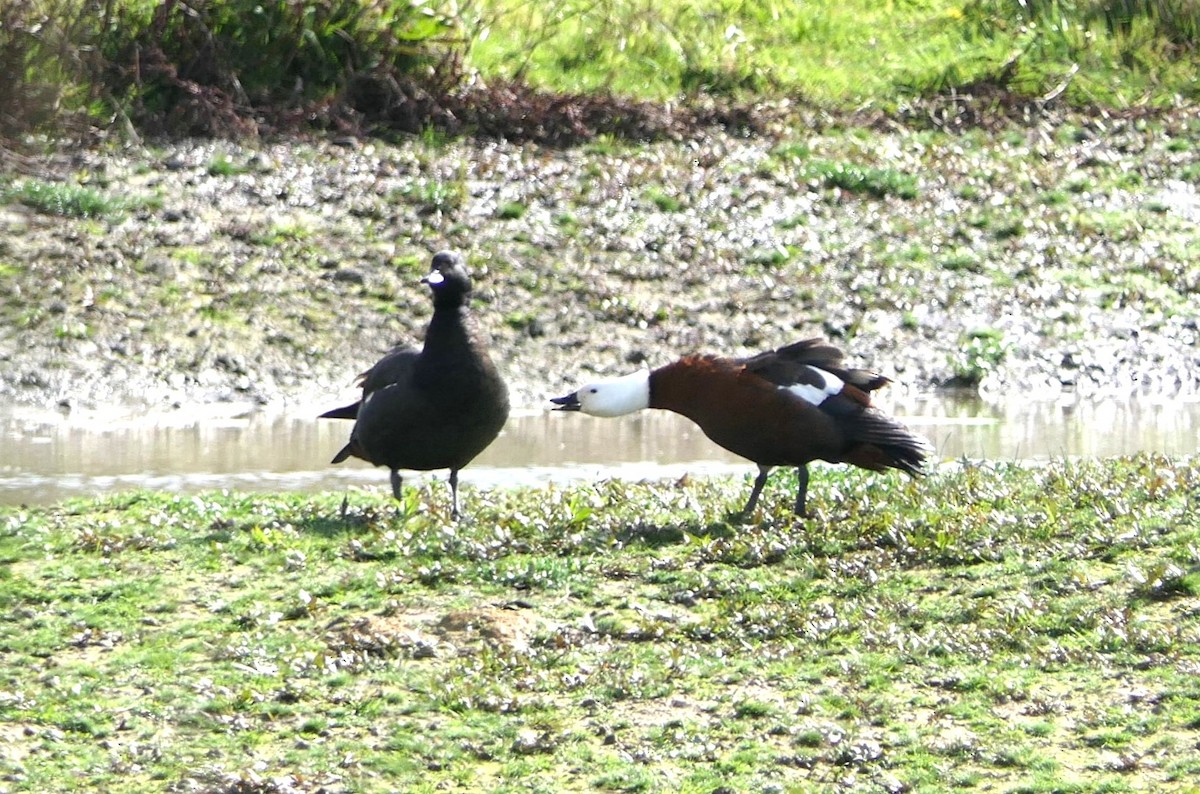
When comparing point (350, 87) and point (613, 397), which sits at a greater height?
point (350, 87)

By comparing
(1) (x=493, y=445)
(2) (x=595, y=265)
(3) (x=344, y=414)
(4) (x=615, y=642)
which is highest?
(2) (x=595, y=265)

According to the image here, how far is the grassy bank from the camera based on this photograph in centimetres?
545

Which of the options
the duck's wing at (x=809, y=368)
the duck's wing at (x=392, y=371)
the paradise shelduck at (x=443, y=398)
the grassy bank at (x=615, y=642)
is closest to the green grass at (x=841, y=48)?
the duck's wing at (x=392, y=371)

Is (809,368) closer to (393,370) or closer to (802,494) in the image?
(802,494)

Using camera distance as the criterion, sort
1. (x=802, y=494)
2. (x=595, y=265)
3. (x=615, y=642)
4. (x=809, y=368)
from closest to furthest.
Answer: (x=615, y=642) < (x=802, y=494) < (x=809, y=368) < (x=595, y=265)

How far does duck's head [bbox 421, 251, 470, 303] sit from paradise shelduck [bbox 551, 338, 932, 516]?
1031 mm

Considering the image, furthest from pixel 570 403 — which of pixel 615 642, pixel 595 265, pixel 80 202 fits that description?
pixel 80 202

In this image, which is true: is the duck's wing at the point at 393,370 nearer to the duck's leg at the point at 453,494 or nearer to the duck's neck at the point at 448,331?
the duck's neck at the point at 448,331

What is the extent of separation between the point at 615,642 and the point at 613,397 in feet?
10.3

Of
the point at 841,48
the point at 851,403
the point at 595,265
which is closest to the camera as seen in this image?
the point at 851,403

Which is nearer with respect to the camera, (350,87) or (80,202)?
(80,202)

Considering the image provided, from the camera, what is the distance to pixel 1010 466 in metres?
9.38

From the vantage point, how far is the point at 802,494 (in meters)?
8.63

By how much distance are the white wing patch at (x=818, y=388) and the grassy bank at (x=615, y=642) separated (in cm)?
44
